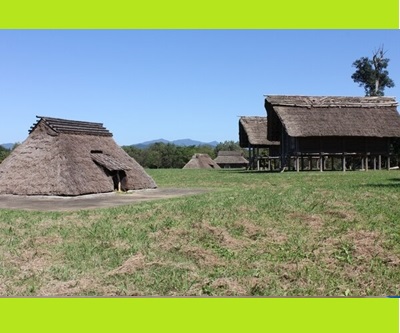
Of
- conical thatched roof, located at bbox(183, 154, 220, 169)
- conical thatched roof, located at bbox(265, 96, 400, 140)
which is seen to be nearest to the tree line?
conical thatched roof, located at bbox(183, 154, 220, 169)

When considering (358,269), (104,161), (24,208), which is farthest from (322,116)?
(358,269)

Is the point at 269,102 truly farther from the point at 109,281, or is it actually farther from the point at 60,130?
the point at 109,281

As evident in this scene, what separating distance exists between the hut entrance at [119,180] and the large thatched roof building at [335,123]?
42.7ft

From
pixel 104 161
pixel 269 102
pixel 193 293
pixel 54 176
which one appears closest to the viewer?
pixel 193 293

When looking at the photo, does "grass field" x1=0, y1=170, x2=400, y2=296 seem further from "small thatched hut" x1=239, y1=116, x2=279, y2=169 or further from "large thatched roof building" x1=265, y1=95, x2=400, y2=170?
"small thatched hut" x1=239, y1=116, x2=279, y2=169

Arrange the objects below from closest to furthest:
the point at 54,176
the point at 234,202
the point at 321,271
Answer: the point at 321,271, the point at 234,202, the point at 54,176

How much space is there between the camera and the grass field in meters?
6.46

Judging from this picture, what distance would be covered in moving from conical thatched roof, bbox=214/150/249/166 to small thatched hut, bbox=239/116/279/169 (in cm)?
2200

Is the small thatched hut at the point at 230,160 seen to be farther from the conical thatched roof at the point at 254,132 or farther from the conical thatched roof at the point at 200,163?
the conical thatched roof at the point at 254,132

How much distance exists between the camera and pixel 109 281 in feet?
21.8

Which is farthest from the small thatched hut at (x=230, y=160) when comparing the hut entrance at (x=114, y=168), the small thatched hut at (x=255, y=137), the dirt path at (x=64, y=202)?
the dirt path at (x=64, y=202)

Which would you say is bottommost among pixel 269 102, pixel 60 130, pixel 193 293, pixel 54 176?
pixel 193 293

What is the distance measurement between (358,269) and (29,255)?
506 centimetres

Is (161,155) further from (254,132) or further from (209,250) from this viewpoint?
(209,250)
